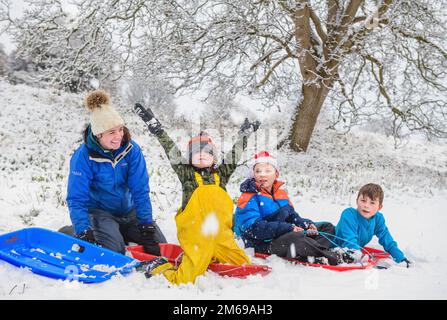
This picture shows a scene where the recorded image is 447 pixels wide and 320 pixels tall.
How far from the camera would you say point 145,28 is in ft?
30.2

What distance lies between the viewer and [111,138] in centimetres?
364

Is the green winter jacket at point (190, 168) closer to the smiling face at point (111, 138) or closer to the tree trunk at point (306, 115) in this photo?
the smiling face at point (111, 138)

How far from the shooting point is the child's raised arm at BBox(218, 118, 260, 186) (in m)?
3.65

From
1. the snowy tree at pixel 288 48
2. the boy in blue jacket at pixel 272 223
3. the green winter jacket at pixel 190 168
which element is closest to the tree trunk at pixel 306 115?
the snowy tree at pixel 288 48

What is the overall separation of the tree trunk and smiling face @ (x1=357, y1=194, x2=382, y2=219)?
259 inches

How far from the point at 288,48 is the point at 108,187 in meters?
7.35

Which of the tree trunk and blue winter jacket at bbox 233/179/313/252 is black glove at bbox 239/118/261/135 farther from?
the tree trunk

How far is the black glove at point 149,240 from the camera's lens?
3.76 metres

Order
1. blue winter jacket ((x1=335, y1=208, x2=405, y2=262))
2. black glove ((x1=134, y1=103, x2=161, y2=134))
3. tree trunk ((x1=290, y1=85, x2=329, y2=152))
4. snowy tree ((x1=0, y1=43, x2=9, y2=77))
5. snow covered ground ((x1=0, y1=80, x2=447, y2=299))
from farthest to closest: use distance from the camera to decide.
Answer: snowy tree ((x1=0, y1=43, x2=9, y2=77)), tree trunk ((x1=290, y1=85, x2=329, y2=152)), blue winter jacket ((x1=335, y1=208, x2=405, y2=262)), black glove ((x1=134, y1=103, x2=161, y2=134)), snow covered ground ((x1=0, y1=80, x2=447, y2=299))

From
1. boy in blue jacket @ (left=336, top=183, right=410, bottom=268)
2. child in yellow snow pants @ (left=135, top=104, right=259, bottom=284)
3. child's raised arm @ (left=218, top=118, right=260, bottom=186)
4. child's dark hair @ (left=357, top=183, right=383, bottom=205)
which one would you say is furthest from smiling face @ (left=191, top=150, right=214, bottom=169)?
child's dark hair @ (left=357, top=183, right=383, bottom=205)

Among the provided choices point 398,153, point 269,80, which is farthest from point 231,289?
point 398,153

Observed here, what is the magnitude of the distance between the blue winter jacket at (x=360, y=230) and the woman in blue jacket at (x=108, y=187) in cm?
174

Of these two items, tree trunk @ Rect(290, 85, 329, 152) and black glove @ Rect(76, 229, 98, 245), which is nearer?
black glove @ Rect(76, 229, 98, 245)

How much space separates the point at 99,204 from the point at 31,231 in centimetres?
64
